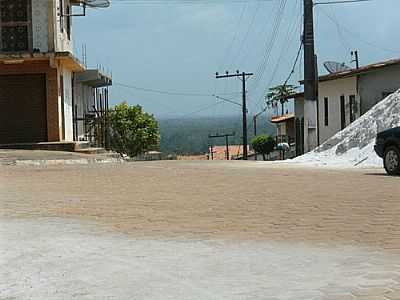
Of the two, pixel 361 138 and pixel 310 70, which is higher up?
pixel 310 70

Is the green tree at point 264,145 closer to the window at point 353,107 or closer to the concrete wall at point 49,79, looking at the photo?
the window at point 353,107

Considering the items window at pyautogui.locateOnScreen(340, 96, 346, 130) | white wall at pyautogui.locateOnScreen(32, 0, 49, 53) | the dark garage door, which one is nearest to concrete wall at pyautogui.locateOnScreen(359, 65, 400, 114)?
window at pyautogui.locateOnScreen(340, 96, 346, 130)

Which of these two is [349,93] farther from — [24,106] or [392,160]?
[392,160]

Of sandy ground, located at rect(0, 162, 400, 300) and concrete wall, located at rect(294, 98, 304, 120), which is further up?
concrete wall, located at rect(294, 98, 304, 120)

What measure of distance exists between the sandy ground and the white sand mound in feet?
34.1

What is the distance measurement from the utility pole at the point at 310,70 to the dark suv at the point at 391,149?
40.9 ft

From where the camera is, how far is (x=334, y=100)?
40.2m

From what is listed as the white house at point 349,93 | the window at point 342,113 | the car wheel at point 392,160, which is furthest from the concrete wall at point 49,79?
the car wheel at point 392,160

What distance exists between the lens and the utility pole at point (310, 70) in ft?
104

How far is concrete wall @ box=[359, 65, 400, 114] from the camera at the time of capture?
3422 cm

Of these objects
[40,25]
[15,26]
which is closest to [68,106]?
[40,25]

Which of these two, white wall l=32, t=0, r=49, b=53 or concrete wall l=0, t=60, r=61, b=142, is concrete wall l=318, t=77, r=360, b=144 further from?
white wall l=32, t=0, r=49, b=53

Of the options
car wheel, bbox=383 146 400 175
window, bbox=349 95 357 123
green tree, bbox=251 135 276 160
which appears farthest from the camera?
green tree, bbox=251 135 276 160

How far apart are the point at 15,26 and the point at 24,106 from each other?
3585 mm
